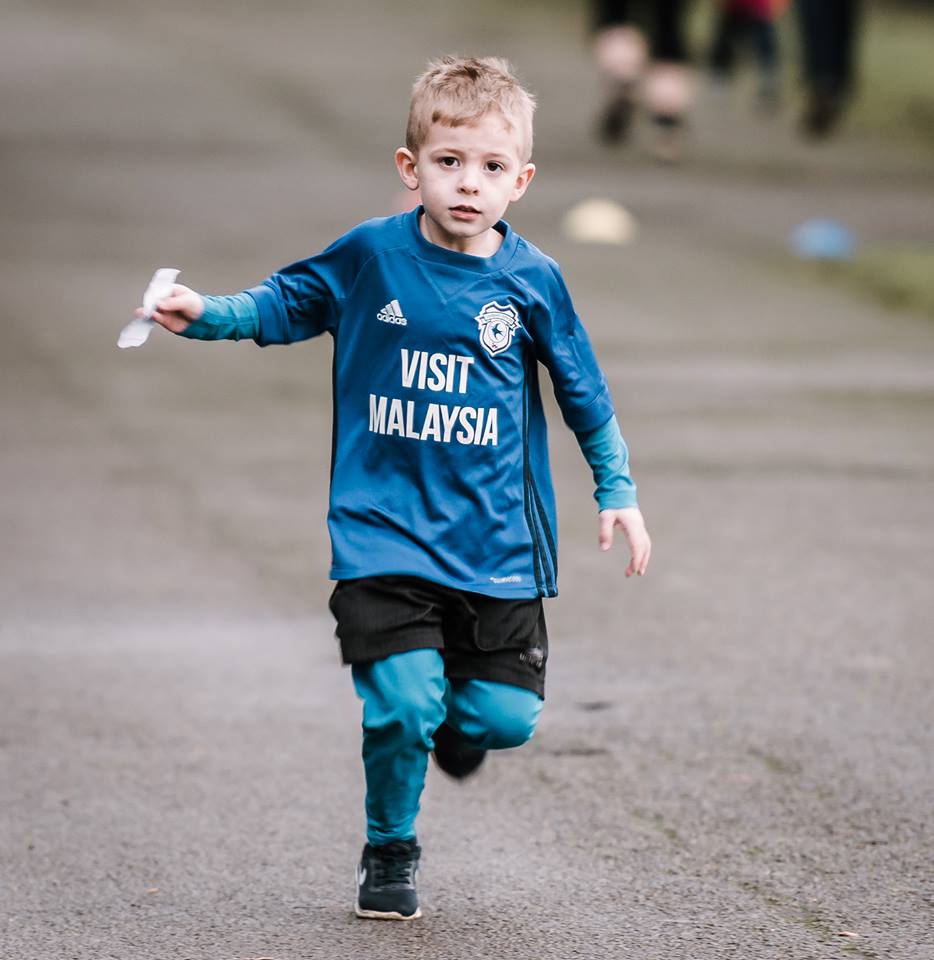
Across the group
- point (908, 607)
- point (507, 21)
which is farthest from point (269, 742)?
point (507, 21)

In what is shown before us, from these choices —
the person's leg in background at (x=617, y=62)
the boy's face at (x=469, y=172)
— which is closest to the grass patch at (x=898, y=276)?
the person's leg in background at (x=617, y=62)

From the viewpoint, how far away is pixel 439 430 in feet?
13.2

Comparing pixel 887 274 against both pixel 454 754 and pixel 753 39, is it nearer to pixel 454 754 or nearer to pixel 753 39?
pixel 753 39

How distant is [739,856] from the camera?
451 centimetres

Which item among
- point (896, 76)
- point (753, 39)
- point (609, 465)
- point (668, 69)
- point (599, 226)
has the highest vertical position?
point (896, 76)

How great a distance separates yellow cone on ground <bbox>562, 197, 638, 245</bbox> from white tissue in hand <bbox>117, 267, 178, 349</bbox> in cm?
1061

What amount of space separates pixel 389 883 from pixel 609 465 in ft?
3.06

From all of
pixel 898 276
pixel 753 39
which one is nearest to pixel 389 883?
pixel 898 276

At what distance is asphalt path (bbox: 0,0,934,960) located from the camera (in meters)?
4.24

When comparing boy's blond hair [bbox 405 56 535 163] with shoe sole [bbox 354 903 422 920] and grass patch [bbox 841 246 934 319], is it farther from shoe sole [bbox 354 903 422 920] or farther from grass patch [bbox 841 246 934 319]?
grass patch [bbox 841 246 934 319]

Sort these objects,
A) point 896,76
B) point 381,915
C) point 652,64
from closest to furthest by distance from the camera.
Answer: point 381,915
point 652,64
point 896,76

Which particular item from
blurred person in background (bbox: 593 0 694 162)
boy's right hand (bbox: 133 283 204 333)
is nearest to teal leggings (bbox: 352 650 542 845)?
boy's right hand (bbox: 133 283 204 333)

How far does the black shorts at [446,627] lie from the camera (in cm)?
396

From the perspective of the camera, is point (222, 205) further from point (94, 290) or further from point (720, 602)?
point (720, 602)
